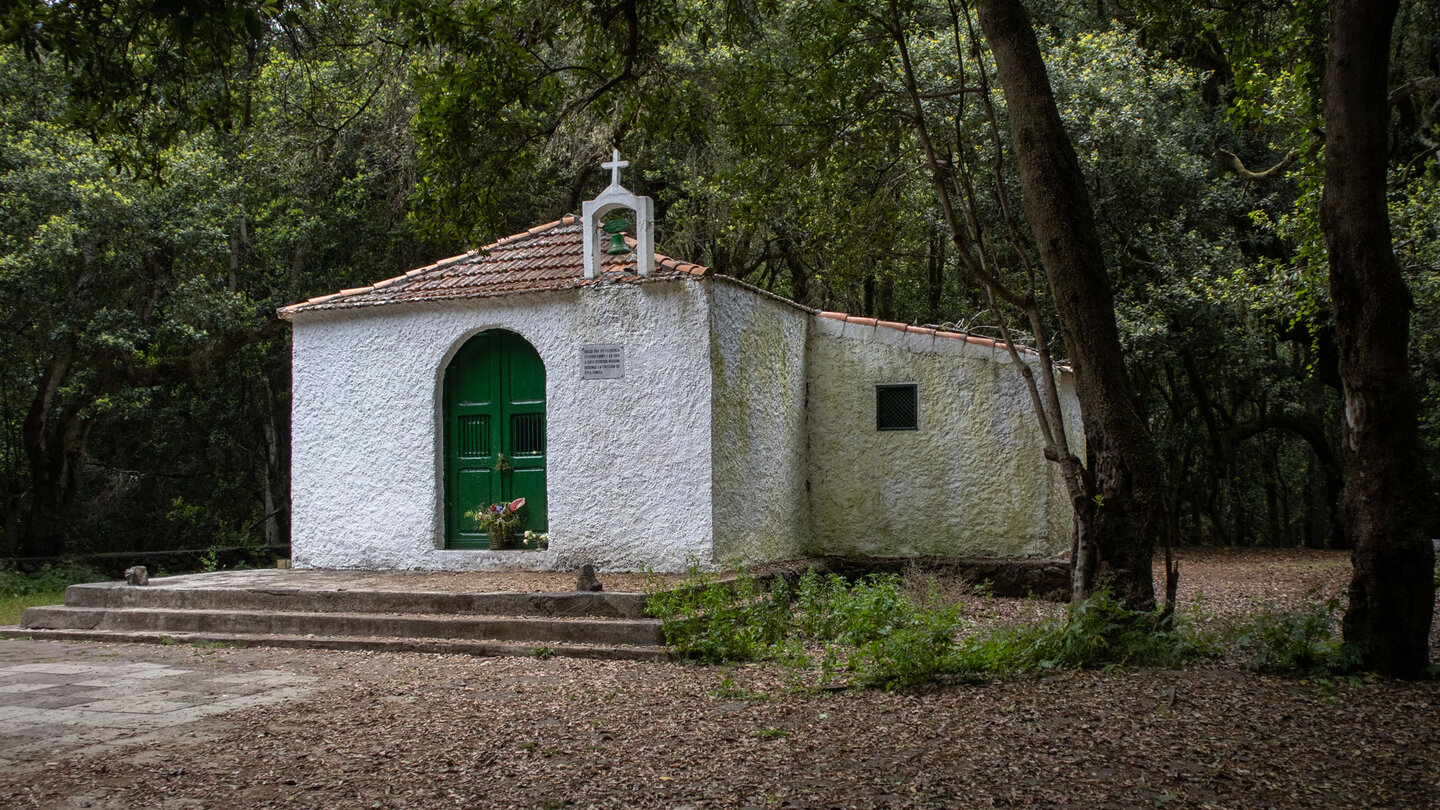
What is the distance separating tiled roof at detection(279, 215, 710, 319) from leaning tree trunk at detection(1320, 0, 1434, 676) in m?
5.76

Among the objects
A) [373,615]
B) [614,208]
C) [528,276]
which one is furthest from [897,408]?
[373,615]

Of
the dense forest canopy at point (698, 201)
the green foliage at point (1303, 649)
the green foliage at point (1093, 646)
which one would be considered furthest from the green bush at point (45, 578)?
the green foliage at point (1303, 649)

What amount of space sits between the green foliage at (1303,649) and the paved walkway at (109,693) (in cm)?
599

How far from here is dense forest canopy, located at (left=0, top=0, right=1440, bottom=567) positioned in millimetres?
8891

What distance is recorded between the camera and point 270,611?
31.7 ft

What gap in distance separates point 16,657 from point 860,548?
8324 millimetres

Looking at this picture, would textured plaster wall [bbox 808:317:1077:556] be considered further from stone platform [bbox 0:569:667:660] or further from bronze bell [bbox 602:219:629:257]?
stone platform [bbox 0:569:667:660]

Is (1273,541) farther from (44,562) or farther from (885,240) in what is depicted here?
(44,562)

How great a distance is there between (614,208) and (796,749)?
7.16 meters

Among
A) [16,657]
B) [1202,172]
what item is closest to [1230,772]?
[16,657]

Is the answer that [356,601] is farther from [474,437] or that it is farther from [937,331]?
[937,331]

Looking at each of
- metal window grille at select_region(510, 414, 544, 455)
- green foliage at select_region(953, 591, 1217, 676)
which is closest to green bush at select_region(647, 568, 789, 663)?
green foliage at select_region(953, 591, 1217, 676)

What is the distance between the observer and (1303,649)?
239 inches

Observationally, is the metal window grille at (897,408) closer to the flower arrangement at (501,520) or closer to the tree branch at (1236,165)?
the flower arrangement at (501,520)
